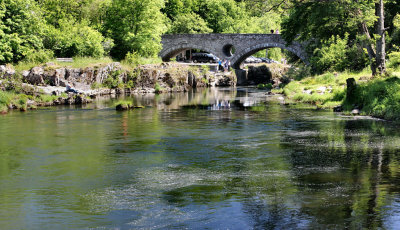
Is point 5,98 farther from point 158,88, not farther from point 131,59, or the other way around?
point 131,59

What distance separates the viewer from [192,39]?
84812 mm

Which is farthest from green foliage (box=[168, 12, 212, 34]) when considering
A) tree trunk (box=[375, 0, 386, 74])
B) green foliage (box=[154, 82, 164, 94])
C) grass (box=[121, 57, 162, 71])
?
tree trunk (box=[375, 0, 386, 74])

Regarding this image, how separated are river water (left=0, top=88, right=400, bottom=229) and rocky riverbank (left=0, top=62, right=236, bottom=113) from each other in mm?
12418

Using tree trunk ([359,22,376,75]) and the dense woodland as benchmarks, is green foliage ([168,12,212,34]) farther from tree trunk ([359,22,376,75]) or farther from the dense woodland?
tree trunk ([359,22,376,75])

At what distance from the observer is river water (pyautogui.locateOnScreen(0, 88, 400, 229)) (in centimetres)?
1264

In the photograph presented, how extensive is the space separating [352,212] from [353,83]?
2296cm

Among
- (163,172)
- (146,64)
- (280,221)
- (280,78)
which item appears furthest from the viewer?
(280,78)

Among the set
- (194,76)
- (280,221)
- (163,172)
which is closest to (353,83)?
(163,172)

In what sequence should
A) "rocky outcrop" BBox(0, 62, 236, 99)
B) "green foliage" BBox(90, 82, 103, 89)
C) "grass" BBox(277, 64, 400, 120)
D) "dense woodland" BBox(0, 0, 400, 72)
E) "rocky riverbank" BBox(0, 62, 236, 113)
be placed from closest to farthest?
"grass" BBox(277, 64, 400, 120) → "dense woodland" BBox(0, 0, 400, 72) → "rocky riverbank" BBox(0, 62, 236, 113) → "rocky outcrop" BBox(0, 62, 236, 99) → "green foliage" BBox(90, 82, 103, 89)

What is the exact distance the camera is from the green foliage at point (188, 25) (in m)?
90.9

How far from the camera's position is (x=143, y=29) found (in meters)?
66.3

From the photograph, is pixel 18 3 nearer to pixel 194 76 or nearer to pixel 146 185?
pixel 194 76

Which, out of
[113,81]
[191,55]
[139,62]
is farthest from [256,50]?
[113,81]

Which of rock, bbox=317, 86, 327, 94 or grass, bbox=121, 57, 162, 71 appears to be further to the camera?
grass, bbox=121, 57, 162, 71
